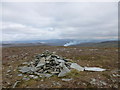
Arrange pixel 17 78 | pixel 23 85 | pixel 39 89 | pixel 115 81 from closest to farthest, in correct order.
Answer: pixel 39 89
pixel 23 85
pixel 115 81
pixel 17 78

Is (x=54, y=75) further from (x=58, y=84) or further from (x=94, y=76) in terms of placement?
(x=94, y=76)

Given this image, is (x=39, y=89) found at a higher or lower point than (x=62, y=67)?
lower

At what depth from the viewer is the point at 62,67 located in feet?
29.5

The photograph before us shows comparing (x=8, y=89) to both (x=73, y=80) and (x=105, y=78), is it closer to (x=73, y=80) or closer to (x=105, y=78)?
(x=73, y=80)

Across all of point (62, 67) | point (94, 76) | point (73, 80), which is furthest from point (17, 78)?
point (94, 76)

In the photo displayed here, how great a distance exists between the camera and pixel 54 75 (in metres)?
8.25

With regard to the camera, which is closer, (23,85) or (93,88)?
(93,88)

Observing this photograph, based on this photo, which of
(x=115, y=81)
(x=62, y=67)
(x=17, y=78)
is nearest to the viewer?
(x=115, y=81)

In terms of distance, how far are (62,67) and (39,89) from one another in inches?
125

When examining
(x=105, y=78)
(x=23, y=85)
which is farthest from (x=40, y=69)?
(x=105, y=78)

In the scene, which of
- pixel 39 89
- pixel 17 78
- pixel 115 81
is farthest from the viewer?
pixel 17 78

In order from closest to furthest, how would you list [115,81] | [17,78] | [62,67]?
[115,81] < [17,78] < [62,67]

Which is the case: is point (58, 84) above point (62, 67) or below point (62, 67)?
below

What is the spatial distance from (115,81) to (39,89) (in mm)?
5373
